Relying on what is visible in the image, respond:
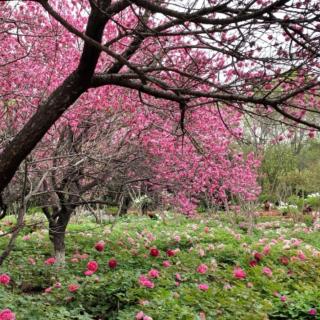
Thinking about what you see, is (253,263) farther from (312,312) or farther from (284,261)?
(312,312)

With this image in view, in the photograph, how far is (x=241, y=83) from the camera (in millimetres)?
3641

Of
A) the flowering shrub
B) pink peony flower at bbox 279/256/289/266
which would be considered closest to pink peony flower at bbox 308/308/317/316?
the flowering shrub

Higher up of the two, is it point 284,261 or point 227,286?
point 284,261

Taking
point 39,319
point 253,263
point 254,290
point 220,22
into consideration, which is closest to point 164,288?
point 254,290

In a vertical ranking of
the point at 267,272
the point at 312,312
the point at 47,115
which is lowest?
the point at 312,312

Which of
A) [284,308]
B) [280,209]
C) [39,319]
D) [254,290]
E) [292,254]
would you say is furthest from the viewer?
[280,209]

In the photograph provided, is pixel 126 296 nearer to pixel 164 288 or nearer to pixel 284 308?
pixel 164 288

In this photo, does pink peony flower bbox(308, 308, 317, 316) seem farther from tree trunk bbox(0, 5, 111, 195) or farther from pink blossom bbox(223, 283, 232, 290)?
tree trunk bbox(0, 5, 111, 195)

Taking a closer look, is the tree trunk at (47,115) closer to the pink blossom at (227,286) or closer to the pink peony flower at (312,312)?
the pink blossom at (227,286)

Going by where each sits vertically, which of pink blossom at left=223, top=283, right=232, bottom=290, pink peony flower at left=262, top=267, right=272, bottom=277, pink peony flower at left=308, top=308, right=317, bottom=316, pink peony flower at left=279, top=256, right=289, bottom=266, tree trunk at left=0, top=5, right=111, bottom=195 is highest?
tree trunk at left=0, top=5, right=111, bottom=195

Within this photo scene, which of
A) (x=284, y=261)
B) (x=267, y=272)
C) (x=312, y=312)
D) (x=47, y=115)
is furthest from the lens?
(x=284, y=261)

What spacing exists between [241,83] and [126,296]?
252 centimetres

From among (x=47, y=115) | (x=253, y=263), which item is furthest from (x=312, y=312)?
(x=47, y=115)

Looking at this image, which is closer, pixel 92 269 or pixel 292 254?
pixel 92 269
